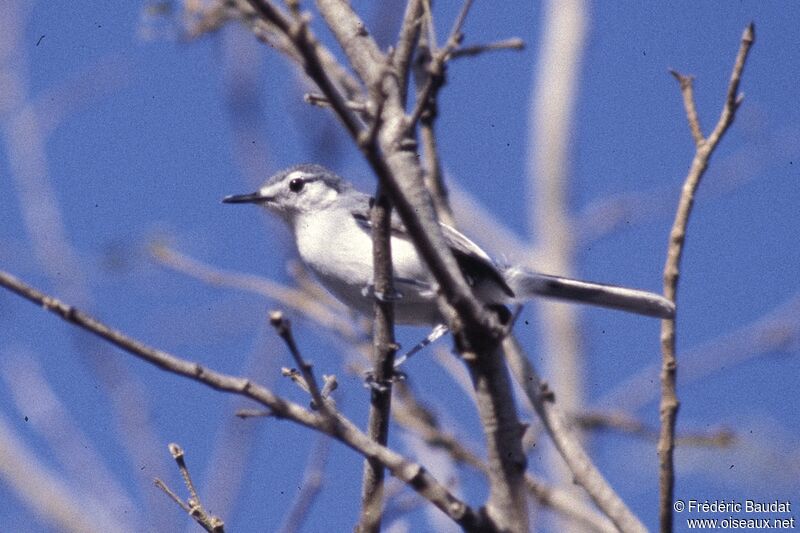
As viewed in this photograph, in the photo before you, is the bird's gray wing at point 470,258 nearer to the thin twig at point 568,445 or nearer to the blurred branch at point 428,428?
the thin twig at point 568,445

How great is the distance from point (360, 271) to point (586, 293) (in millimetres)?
714

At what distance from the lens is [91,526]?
524 cm

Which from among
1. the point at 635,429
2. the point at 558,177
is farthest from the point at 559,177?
the point at 635,429

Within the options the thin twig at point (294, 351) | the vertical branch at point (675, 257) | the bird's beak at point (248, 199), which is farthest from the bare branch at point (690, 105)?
the bird's beak at point (248, 199)

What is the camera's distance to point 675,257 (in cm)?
233

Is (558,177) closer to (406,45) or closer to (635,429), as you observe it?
(635,429)

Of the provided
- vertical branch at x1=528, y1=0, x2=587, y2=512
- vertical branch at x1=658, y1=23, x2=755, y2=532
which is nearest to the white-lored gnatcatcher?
vertical branch at x1=658, y1=23, x2=755, y2=532

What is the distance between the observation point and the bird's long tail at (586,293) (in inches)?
101

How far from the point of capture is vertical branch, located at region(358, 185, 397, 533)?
6.46 feet

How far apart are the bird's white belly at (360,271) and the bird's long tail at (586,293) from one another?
27cm

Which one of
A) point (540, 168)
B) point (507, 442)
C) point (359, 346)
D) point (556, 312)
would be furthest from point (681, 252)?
point (540, 168)

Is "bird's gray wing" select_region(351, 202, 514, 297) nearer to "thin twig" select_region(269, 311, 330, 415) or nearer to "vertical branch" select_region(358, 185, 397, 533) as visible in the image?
"vertical branch" select_region(358, 185, 397, 533)

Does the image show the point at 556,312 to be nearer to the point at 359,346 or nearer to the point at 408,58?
the point at 359,346

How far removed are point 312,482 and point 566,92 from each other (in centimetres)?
670
